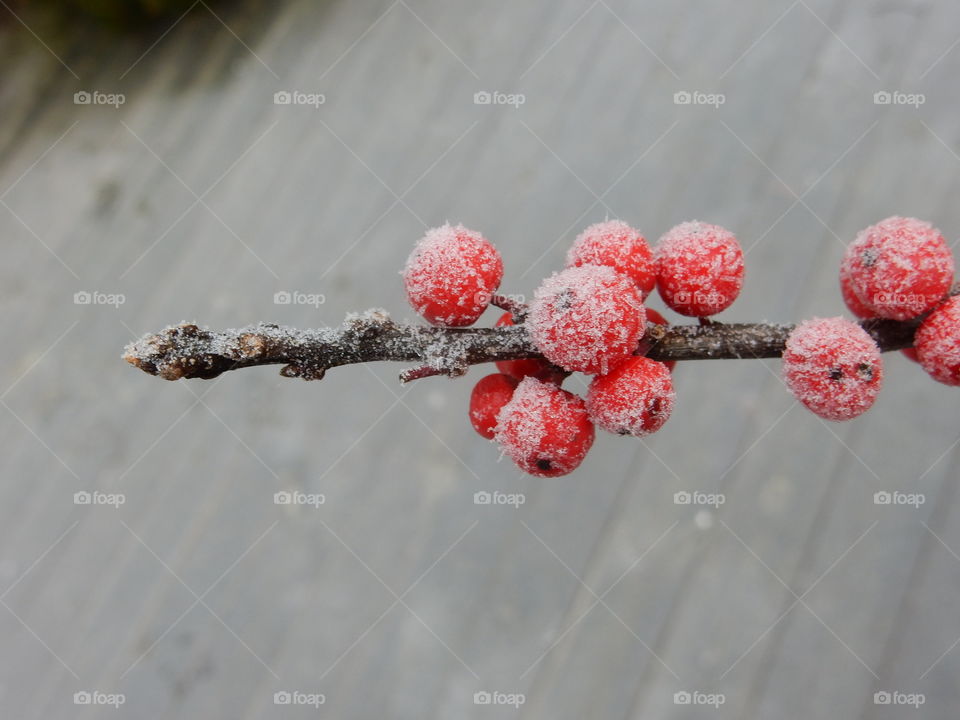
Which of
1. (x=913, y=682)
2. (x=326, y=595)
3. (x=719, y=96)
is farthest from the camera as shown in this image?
(x=719, y=96)

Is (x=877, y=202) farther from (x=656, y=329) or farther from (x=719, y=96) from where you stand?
(x=656, y=329)

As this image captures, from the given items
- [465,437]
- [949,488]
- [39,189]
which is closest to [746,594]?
[949,488]

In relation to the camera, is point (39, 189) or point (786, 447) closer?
point (786, 447)
